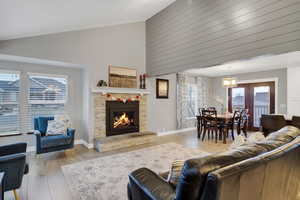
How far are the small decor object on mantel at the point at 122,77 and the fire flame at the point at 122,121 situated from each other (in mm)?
939

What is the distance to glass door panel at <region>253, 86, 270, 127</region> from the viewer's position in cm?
643

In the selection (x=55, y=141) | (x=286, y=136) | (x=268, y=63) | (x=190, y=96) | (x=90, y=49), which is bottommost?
(x=55, y=141)

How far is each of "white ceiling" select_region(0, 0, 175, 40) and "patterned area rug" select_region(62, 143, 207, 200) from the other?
2731 mm

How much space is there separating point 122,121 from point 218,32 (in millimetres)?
3473

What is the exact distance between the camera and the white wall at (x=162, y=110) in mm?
5613

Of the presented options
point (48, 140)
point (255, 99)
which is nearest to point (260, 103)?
point (255, 99)

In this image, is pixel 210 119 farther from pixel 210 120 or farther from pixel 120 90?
pixel 120 90

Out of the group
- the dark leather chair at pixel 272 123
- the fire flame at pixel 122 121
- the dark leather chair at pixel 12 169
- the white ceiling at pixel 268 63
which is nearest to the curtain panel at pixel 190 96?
the white ceiling at pixel 268 63

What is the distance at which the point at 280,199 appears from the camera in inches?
55.2

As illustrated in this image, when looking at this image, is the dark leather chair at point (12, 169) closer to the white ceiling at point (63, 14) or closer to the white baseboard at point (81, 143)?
the white ceiling at point (63, 14)

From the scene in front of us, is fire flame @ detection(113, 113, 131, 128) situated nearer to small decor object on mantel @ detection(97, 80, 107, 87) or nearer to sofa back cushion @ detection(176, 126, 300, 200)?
small decor object on mantel @ detection(97, 80, 107, 87)

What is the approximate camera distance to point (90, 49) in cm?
438

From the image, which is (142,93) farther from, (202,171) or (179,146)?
(202,171)

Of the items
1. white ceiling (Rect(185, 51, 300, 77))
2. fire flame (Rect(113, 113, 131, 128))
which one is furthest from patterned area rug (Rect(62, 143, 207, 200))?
white ceiling (Rect(185, 51, 300, 77))
